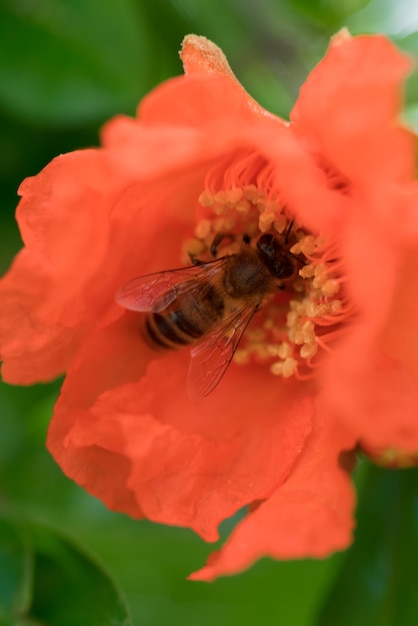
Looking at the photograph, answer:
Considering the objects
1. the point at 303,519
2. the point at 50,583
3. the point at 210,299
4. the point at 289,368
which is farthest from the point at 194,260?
the point at 50,583

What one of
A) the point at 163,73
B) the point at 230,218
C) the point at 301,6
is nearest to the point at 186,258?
the point at 230,218

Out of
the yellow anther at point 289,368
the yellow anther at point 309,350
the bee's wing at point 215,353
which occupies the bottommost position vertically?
the yellow anther at point 289,368

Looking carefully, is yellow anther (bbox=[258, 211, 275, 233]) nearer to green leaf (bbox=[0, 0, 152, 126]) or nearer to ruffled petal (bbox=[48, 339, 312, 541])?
ruffled petal (bbox=[48, 339, 312, 541])

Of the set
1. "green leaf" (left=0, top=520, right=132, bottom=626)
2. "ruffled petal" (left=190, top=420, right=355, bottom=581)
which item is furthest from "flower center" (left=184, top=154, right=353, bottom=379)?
"green leaf" (left=0, top=520, right=132, bottom=626)

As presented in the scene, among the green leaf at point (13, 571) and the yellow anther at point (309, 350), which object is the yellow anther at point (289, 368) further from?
the green leaf at point (13, 571)

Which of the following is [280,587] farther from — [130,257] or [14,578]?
[130,257]

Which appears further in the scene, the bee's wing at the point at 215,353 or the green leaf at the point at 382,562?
the green leaf at the point at 382,562

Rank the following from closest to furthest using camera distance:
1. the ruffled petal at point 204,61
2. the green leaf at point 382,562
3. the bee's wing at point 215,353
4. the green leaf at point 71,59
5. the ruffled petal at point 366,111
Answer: the ruffled petal at point 366,111
the ruffled petal at point 204,61
the bee's wing at point 215,353
the green leaf at point 382,562
the green leaf at point 71,59

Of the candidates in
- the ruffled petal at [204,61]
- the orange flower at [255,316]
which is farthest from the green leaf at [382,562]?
the ruffled petal at [204,61]
